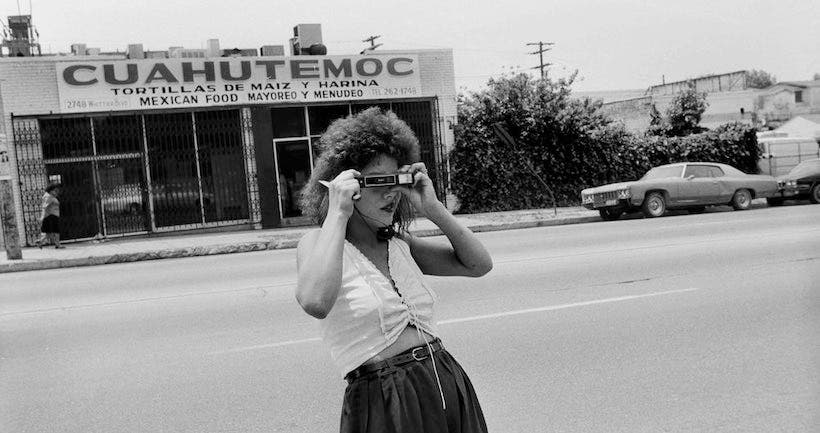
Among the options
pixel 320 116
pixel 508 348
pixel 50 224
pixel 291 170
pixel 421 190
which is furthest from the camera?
pixel 320 116

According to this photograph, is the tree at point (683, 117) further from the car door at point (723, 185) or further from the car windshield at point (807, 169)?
the car door at point (723, 185)

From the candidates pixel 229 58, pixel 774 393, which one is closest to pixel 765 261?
pixel 774 393

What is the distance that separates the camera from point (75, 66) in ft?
62.6

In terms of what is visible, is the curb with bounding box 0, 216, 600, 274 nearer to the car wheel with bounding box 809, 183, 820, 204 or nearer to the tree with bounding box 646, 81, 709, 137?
the car wheel with bounding box 809, 183, 820, 204

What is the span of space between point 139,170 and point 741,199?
51.2ft

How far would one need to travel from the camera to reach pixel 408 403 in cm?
240

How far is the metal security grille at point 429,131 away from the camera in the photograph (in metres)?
22.3

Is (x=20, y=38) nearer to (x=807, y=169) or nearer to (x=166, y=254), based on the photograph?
(x=166, y=254)

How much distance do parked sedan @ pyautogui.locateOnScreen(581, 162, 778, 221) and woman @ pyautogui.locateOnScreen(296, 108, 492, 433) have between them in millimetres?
17206

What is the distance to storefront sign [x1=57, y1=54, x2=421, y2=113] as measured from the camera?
756 inches

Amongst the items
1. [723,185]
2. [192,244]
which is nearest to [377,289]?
[192,244]

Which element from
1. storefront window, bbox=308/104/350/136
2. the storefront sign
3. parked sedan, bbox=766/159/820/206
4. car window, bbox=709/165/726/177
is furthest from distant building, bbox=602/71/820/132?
storefront window, bbox=308/104/350/136

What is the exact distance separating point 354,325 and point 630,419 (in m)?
2.95

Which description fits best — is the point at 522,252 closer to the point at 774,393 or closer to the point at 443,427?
the point at 774,393
